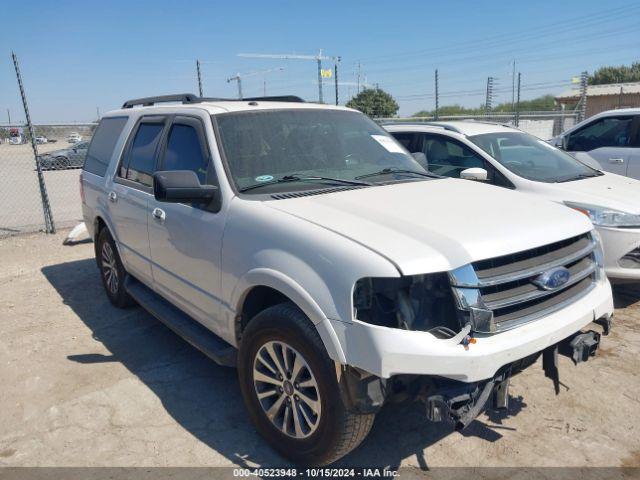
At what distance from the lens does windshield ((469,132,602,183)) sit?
19.2ft

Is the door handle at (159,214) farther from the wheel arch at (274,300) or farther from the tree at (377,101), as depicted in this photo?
the tree at (377,101)

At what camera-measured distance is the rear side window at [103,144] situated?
513 centimetres

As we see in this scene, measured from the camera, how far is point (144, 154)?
4.41 m

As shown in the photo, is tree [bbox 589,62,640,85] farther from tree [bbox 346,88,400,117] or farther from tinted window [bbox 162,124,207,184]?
tinted window [bbox 162,124,207,184]

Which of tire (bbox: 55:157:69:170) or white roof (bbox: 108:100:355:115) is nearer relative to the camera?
white roof (bbox: 108:100:355:115)

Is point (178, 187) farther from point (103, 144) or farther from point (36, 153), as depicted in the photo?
point (36, 153)

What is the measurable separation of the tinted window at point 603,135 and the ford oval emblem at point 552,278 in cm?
650

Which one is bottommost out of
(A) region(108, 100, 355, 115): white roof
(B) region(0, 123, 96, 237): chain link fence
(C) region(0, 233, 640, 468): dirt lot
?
(C) region(0, 233, 640, 468): dirt lot

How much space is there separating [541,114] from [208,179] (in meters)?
15.4

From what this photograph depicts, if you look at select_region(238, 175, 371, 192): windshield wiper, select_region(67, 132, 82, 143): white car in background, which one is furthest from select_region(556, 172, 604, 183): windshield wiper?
select_region(67, 132, 82, 143): white car in background

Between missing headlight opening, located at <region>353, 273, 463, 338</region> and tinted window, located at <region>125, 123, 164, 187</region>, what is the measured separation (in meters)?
2.44

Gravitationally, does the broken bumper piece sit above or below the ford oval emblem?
below

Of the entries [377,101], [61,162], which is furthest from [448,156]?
[377,101]

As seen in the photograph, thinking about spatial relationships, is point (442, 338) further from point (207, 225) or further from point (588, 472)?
point (207, 225)
